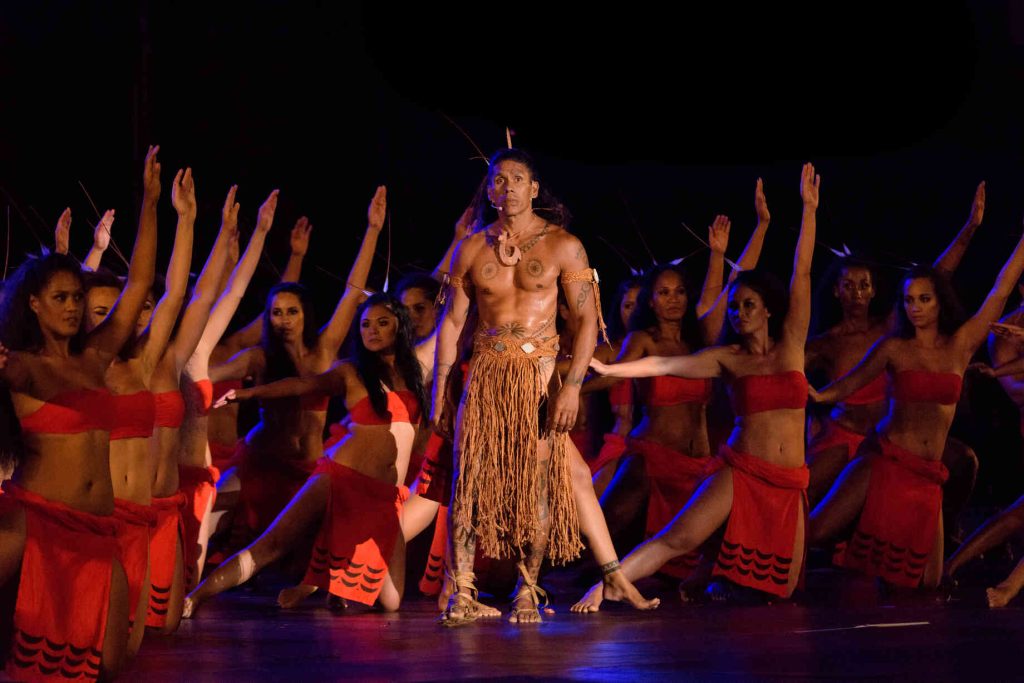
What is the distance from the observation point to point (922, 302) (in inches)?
242

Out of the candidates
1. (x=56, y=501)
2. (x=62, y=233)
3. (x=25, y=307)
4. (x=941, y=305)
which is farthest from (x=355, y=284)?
(x=56, y=501)

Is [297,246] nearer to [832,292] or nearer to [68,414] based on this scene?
[832,292]

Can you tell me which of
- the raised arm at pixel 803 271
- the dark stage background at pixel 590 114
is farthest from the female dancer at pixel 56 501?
the dark stage background at pixel 590 114

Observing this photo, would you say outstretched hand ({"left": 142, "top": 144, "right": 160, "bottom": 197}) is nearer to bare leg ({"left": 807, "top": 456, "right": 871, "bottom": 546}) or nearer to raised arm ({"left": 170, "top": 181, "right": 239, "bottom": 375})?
raised arm ({"left": 170, "top": 181, "right": 239, "bottom": 375})

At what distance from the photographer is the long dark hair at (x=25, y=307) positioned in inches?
153

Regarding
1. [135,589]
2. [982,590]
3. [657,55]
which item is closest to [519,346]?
[135,589]

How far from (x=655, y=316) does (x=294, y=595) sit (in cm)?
189

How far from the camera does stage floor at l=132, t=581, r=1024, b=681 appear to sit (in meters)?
3.88

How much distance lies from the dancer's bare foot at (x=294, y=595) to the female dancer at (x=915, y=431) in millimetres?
2025

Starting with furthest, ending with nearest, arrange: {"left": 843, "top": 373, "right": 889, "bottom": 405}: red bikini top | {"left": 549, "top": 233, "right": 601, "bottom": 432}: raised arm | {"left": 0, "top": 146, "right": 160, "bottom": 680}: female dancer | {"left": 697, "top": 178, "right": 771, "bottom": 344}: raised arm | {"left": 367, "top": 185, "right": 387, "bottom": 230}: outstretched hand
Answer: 1. {"left": 843, "top": 373, "right": 889, "bottom": 405}: red bikini top
2. {"left": 697, "top": 178, "right": 771, "bottom": 344}: raised arm
3. {"left": 367, "top": 185, "right": 387, "bottom": 230}: outstretched hand
4. {"left": 549, "top": 233, "right": 601, "bottom": 432}: raised arm
5. {"left": 0, "top": 146, "right": 160, "bottom": 680}: female dancer

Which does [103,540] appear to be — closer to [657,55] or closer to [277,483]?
[277,483]

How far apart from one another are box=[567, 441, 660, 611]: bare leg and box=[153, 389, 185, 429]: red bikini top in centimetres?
132

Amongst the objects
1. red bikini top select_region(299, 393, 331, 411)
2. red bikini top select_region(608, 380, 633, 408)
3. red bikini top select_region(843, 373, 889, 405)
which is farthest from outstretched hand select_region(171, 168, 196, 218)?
red bikini top select_region(843, 373, 889, 405)

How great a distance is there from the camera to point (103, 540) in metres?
3.93
